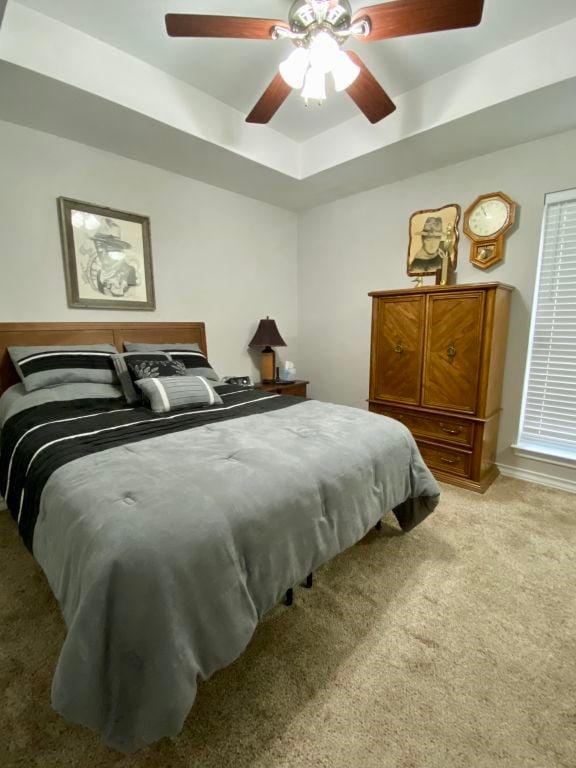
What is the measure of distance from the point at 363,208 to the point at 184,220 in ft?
5.65

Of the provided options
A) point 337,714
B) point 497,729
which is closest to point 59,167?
point 337,714

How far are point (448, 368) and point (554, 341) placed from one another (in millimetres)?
783

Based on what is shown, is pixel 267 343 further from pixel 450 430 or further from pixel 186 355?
pixel 450 430

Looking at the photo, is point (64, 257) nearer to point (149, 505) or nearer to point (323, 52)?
point (323, 52)

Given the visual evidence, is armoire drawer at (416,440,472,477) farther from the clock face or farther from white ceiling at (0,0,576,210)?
white ceiling at (0,0,576,210)

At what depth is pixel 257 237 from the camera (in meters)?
3.70

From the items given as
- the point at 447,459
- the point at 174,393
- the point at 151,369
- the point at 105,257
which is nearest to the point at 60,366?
the point at 151,369

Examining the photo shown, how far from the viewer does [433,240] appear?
2.95m

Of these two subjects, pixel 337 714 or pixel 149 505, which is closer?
pixel 149 505

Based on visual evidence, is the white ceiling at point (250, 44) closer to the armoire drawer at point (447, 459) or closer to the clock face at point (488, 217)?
the clock face at point (488, 217)

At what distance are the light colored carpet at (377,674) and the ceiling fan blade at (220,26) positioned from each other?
8.37ft

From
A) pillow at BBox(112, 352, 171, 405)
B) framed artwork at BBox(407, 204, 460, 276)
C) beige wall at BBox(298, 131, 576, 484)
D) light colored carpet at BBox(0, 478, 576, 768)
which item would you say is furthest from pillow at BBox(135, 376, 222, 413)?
framed artwork at BBox(407, 204, 460, 276)

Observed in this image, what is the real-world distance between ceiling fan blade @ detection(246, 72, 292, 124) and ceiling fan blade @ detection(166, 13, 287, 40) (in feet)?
0.66

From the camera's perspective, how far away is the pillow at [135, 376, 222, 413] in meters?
2.01
